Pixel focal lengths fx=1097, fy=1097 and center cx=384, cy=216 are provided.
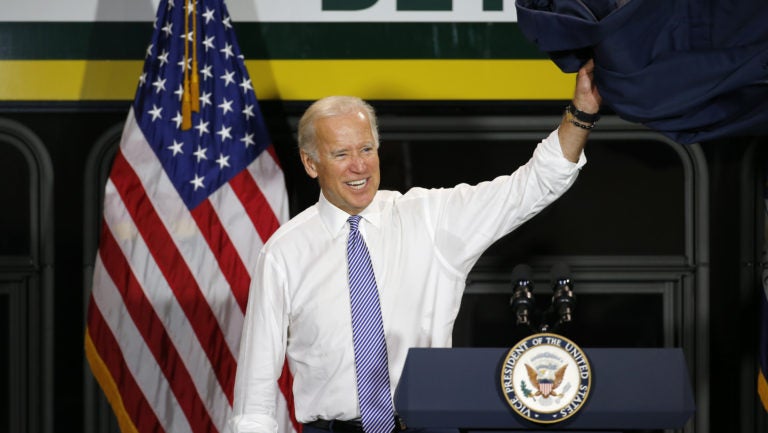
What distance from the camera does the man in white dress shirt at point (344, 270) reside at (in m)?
3.10

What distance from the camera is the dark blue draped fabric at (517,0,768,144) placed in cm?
255

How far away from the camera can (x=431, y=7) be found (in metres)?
4.70

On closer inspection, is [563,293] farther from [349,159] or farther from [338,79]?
[338,79]

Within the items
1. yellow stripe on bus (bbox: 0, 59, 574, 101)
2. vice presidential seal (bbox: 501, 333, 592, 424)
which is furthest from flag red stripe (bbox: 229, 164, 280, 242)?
vice presidential seal (bbox: 501, 333, 592, 424)

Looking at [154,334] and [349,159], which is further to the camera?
[154,334]

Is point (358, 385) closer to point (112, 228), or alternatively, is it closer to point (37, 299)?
point (112, 228)

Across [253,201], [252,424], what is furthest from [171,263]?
[252,424]

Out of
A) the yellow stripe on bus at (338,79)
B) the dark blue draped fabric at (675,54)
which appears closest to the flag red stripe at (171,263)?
the yellow stripe on bus at (338,79)

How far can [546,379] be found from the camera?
7.89ft

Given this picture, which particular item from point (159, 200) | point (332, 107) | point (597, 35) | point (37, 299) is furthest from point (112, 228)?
point (597, 35)

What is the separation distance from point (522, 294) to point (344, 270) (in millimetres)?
608

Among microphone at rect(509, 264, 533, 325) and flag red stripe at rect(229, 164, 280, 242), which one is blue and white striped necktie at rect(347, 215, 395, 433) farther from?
flag red stripe at rect(229, 164, 280, 242)

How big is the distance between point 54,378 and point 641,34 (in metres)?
3.14

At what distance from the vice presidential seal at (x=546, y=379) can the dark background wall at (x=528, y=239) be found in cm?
225
